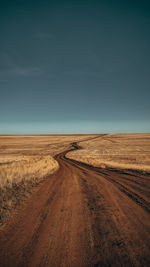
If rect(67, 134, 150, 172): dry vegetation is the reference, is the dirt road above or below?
above

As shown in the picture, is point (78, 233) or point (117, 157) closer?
point (78, 233)

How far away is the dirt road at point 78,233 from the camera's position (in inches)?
122

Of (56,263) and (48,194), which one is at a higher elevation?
(56,263)

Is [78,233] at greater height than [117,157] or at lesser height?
greater

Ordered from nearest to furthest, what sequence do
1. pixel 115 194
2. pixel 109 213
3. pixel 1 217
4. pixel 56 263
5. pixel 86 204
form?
pixel 56 263, pixel 1 217, pixel 109 213, pixel 86 204, pixel 115 194

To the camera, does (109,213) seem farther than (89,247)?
Yes

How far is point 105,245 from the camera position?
11.5ft

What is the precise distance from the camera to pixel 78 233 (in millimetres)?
4023

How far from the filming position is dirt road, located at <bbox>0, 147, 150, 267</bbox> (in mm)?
3111

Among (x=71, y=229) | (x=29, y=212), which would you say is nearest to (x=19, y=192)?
(x=29, y=212)

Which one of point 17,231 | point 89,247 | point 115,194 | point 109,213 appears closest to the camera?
point 89,247

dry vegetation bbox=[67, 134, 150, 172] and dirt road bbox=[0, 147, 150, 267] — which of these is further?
dry vegetation bbox=[67, 134, 150, 172]

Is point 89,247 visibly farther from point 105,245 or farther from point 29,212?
point 29,212

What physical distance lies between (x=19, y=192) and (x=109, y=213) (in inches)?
195
